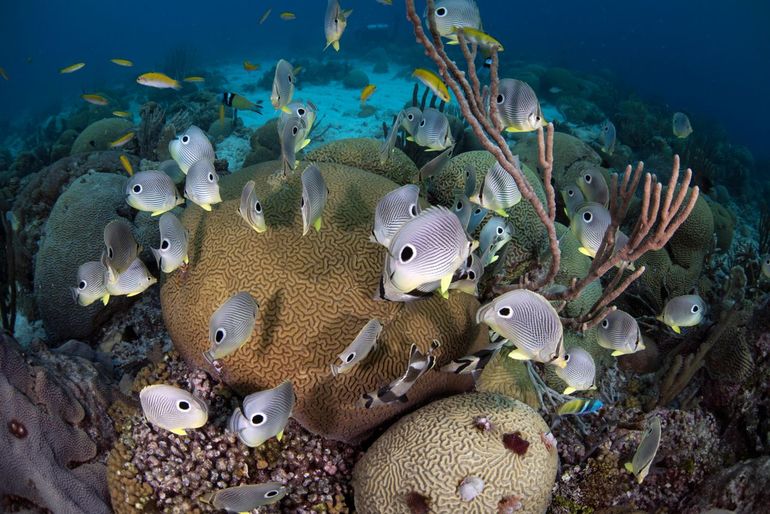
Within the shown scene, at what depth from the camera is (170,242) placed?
3.08 meters

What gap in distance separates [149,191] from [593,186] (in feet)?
12.7

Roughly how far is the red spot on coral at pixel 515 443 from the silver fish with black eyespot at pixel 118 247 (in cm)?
284

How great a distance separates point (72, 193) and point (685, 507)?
24.7 ft

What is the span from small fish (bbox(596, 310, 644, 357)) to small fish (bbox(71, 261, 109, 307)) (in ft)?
12.6

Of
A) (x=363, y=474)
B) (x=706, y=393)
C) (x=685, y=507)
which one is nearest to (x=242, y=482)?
(x=363, y=474)

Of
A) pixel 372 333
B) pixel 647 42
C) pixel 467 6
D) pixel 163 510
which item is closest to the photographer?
pixel 372 333

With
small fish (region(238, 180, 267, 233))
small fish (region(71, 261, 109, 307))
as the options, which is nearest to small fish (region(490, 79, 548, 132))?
small fish (region(238, 180, 267, 233))

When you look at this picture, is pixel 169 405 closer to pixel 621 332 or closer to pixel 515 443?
pixel 515 443

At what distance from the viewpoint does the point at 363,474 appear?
120 inches

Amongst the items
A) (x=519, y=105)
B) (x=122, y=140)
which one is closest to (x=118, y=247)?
(x=519, y=105)

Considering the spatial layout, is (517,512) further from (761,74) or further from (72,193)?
(761,74)

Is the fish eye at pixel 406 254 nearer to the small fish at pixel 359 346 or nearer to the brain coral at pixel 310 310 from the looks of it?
the small fish at pixel 359 346

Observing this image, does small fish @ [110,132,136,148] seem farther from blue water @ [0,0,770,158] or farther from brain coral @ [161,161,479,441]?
blue water @ [0,0,770,158]

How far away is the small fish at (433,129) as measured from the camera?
13.1ft
